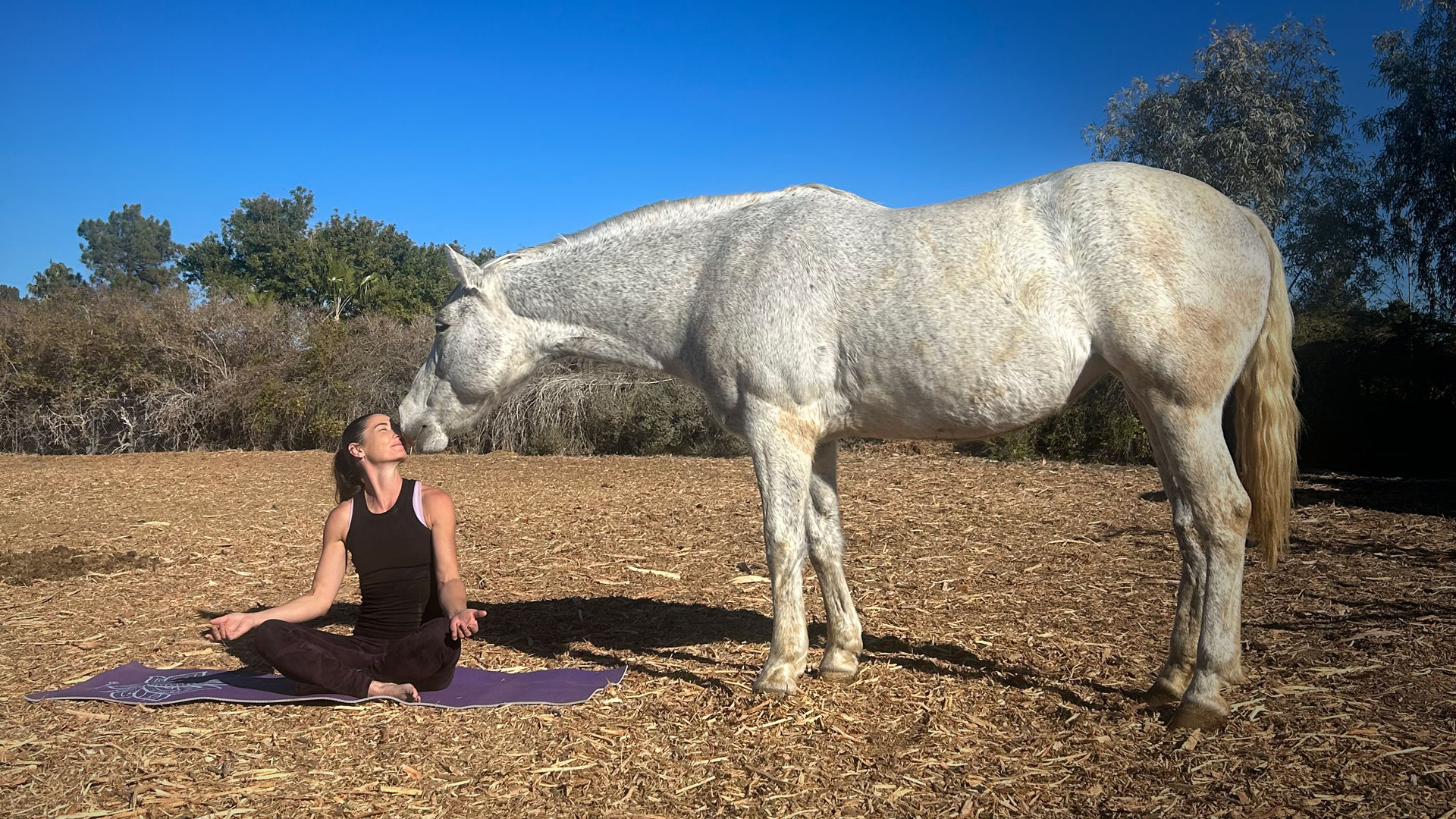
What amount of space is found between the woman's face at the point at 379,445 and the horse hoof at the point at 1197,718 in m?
3.39

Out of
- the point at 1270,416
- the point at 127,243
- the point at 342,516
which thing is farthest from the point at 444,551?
the point at 127,243

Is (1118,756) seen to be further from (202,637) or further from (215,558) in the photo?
(215,558)

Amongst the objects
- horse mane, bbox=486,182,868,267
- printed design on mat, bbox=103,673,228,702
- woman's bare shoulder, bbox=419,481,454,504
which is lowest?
printed design on mat, bbox=103,673,228,702

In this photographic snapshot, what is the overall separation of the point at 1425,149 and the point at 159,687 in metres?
18.2

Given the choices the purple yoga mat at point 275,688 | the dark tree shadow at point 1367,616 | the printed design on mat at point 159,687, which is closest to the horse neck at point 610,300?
the purple yoga mat at point 275,688

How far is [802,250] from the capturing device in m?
3.93

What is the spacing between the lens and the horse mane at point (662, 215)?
4324 millimetres

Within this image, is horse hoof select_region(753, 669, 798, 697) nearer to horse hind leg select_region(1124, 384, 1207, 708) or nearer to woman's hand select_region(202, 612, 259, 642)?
horse hind leg select_region(1124, 384, 1207, 708)

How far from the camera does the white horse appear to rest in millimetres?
3492

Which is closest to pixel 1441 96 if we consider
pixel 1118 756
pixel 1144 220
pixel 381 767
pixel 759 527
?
pixel 759 527

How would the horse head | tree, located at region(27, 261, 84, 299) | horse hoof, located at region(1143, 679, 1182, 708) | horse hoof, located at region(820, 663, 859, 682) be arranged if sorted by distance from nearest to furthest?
horse hoof, located at region(1143, 679, 1182, 708)
horse hoof, located at region(820, 663, 859, 682)
the horse head
tree, located at region(27, 261, 84, 299)

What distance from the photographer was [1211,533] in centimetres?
351

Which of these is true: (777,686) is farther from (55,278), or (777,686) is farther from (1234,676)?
(55,278)

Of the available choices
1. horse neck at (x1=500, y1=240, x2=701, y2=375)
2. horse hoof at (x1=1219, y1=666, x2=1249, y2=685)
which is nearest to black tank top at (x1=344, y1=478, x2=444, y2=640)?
horse neck at (x1=500, y1=240, x2=701, y2=375)
